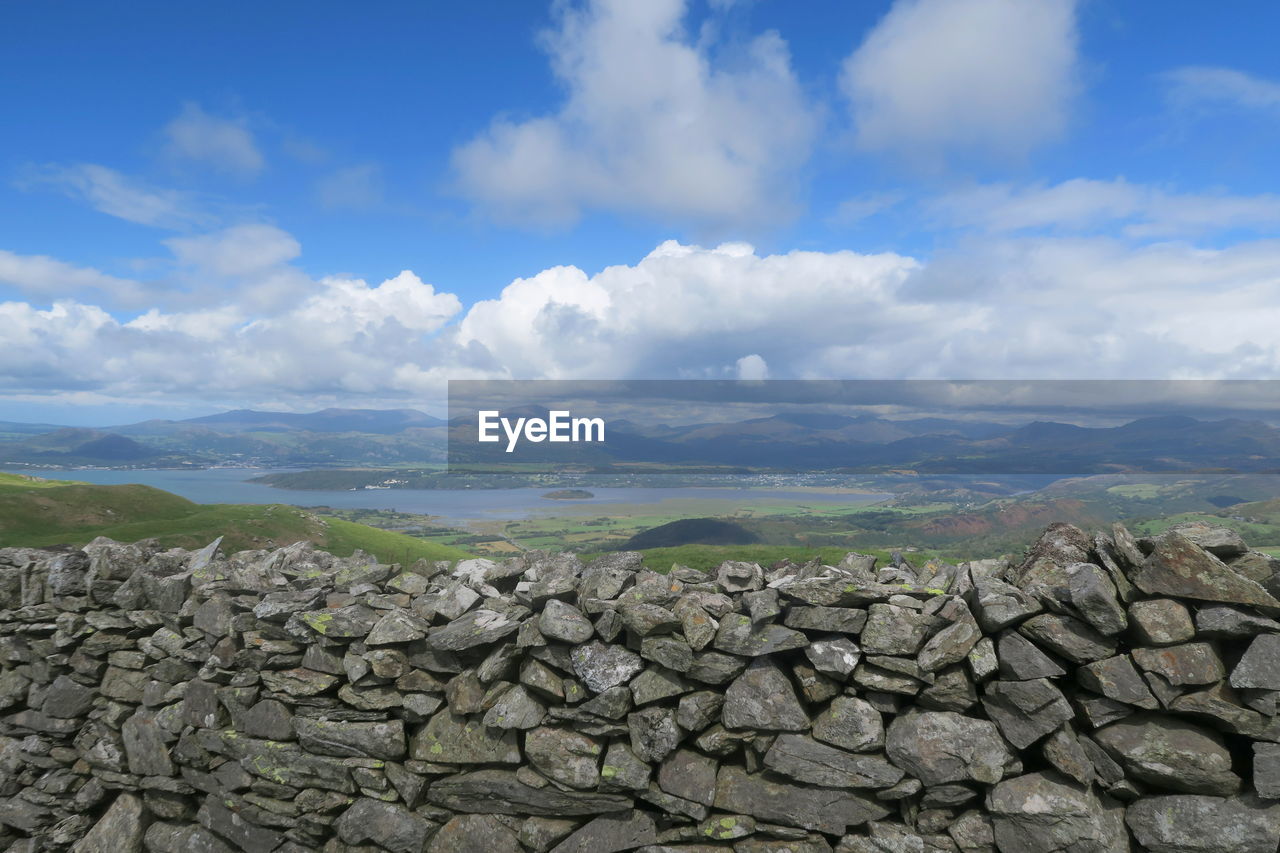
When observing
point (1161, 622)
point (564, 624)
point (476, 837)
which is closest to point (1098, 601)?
point (1161, 622)

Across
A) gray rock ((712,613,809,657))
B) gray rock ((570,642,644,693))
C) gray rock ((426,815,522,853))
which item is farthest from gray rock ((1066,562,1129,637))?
gray rock ((426,815,522,853))

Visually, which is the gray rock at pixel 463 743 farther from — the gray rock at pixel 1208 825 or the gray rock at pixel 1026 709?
the gray rock at pixel 1208 825

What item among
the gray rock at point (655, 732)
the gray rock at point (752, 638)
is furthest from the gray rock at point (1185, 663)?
the gray rock at point (655, 732)

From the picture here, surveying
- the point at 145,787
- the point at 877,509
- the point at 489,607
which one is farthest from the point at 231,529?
the point at 877,509

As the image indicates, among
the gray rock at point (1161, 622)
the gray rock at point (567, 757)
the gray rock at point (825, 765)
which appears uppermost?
the gray rock at point (1161, 622)

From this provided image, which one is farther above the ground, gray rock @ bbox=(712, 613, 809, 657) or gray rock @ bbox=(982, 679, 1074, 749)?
gray rock @ bbox=(712, 613, 809, 657)

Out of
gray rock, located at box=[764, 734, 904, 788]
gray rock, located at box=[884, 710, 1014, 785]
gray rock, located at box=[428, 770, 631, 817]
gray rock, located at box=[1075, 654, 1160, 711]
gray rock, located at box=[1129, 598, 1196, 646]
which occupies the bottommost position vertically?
gray rock, located at box=[428, 770, 631, 817]

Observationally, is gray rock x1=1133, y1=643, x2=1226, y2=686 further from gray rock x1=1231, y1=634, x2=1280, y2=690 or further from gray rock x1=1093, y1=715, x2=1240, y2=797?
gray rock x1=1093, y1=715, x2=1240, y2=797
